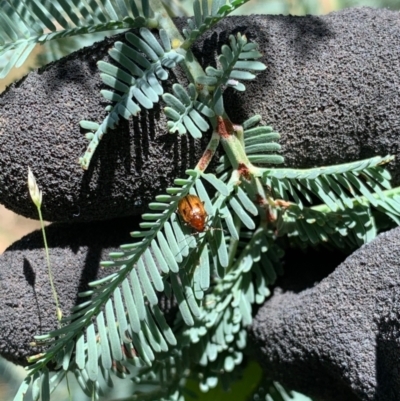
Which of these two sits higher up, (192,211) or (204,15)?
(204,15)

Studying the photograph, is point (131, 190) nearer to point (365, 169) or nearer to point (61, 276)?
point (61, 276)

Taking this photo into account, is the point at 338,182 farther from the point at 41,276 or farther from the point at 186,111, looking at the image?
the point at 41,276

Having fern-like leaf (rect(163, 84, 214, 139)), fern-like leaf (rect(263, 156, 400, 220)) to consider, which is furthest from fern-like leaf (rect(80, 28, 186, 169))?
fern-like leaf (rect(263, 156, 400, 220))

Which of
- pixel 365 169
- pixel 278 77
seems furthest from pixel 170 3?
pixel 365 169

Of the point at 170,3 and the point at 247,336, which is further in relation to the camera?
the point at 170,3

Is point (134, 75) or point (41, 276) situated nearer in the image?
point (134, 75)

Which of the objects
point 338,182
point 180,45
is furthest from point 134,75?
point 338,182
